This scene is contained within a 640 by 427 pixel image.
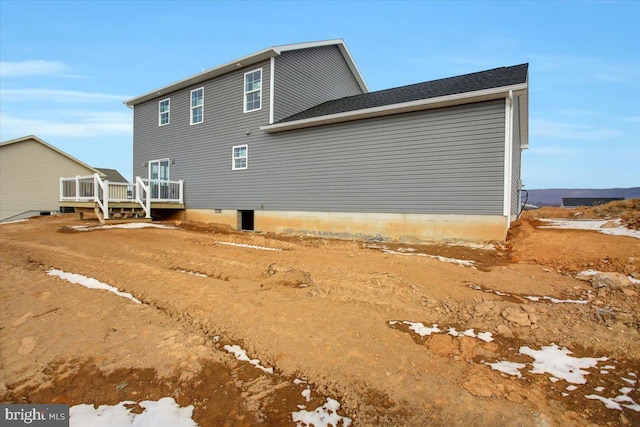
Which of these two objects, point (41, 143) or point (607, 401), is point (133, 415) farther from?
→ point (41, 143)

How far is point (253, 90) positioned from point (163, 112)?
646 cm

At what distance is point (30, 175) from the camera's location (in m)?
22.6

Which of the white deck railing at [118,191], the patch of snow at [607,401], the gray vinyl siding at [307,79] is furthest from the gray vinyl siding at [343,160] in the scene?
the patch of snow at [607,401]

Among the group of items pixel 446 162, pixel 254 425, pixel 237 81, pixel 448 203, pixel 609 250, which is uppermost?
pixel 237 81

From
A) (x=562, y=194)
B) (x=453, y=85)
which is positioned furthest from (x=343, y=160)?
(x=562, y=194)

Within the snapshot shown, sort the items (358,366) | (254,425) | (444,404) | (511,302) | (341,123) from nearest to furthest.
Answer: (254,425), (444,404), (358,366), (511,302), (341,123)

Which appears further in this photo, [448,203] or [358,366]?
[448,203]

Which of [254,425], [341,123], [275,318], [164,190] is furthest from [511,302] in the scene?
[164,190]

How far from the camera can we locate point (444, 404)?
103 inches

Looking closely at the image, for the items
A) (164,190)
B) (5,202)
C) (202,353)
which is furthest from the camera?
(5,202)

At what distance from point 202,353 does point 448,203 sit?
8.08 meters

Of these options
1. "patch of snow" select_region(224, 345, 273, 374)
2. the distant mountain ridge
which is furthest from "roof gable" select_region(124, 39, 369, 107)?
the distant mountain ridge

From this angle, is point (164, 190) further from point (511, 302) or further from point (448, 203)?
point (511, 302)

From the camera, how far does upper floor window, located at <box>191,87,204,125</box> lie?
16.1 m
